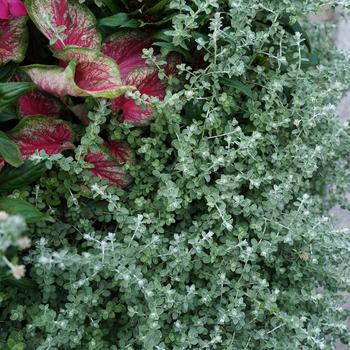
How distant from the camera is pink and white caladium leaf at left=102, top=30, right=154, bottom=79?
122 centimetres

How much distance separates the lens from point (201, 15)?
1209 millimetres

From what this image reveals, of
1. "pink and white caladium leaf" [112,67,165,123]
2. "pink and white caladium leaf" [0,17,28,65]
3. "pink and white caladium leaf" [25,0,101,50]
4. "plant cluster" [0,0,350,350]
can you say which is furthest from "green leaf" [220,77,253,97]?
"pink and white caladium leaf" [0,17,28,65]

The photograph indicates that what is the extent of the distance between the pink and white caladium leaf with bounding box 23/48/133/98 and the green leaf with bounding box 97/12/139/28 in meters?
0.11

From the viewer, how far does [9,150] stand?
1052mm

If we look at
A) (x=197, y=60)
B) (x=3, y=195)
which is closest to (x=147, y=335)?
(x=3, y=195)

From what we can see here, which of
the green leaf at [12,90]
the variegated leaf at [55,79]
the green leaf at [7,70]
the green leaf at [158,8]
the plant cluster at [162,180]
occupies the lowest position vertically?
the plant cluster at [162,180]

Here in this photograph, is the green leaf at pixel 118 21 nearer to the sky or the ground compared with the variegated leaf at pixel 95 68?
nearer to the sky

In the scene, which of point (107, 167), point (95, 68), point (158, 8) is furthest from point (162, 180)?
point (158, 8)

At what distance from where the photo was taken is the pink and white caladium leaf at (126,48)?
48.0 inches

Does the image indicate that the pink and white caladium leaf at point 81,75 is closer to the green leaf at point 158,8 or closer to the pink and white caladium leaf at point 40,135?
the pink and white caladium leaf at point 40,135

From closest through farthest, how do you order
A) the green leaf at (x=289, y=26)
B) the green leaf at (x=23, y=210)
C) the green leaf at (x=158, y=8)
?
the green leaf at (x=23, y=210) < the green leaf at (x=158, y=8) < the green leaf at (x=289, y=26)

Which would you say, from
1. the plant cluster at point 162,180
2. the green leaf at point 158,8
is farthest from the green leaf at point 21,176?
the green leaf at point 158,8

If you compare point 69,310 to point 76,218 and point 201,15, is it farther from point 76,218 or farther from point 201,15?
point 201,15

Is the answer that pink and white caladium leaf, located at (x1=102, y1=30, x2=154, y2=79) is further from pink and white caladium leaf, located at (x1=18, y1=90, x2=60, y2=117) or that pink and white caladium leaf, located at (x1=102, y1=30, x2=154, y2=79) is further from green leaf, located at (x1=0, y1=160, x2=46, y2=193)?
green leaf, located at (x1=0, y1=160, x2=46, y2=193)
